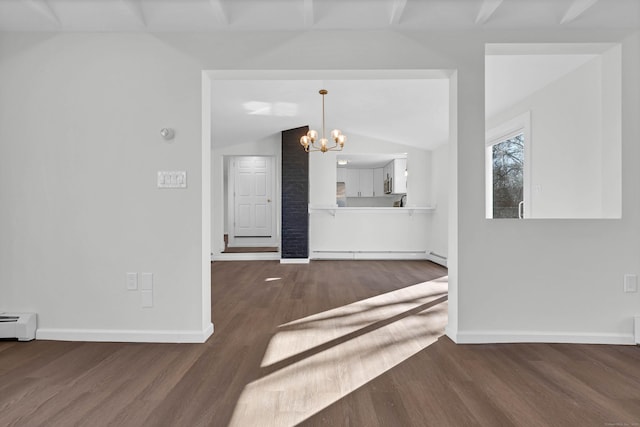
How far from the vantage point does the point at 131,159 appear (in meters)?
2.56

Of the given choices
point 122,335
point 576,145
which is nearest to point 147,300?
point 122,335

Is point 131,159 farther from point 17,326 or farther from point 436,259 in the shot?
point 436,259

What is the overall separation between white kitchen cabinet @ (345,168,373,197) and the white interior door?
76.9 inches

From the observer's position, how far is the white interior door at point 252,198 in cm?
861

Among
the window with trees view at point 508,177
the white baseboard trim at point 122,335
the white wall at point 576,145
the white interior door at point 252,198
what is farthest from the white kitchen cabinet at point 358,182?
the white baseboard trim at point 122,335

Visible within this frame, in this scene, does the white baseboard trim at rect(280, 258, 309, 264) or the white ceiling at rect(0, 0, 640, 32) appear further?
the white baseboard trim at rect(280, 258, 309, 264)

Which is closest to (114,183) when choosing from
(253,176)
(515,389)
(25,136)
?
(25,136)

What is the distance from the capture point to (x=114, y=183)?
2562 millimetres

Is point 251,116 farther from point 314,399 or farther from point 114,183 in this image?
point 314,399

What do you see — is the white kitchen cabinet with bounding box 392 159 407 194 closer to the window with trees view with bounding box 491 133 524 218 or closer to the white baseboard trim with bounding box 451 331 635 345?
the window with trees view with bounding box 491 133 524 218

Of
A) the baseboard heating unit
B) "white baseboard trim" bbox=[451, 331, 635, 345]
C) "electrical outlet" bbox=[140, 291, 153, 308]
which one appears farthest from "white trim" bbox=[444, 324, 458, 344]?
the baseboard heating unit

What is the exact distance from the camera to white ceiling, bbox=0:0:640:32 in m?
2.37

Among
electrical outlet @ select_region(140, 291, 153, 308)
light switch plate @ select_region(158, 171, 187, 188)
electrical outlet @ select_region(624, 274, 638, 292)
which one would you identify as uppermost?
light switch plate @ select_region(158, 171, 187, 188)

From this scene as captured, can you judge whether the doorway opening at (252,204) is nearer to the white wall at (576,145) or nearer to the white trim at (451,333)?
the white wall at (576,145)
